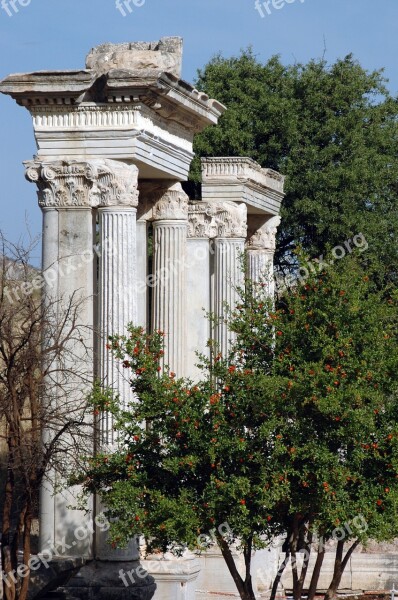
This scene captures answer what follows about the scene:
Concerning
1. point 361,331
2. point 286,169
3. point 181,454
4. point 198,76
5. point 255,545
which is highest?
point 198,76

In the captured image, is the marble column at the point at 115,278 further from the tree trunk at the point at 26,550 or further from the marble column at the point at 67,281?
the tree trunk at the point at 26,550

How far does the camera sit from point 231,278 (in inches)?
1287

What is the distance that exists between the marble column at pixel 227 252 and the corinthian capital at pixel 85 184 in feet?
29.0

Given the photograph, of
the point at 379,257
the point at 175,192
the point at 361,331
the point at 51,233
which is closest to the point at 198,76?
the point at 379,257

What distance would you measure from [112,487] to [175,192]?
801cm

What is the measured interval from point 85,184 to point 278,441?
6369 millimetres

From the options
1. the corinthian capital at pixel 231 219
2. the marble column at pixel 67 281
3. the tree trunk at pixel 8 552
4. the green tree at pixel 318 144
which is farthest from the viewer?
the green tree at pixel 318 144

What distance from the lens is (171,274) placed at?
89.0 feet

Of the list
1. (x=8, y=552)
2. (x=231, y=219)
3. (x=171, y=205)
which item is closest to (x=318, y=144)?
(x=231, y=219)

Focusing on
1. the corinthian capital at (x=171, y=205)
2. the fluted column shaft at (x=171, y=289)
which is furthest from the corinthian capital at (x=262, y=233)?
the corinthian capital at (x=171, y=205)

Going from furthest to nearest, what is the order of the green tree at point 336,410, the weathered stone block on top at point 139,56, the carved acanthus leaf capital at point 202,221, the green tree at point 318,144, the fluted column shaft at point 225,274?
1. the green tree at point 318,144
2. the fluted column shaft at point 225,274
3. the carved acanthus leaf capital at point 202,221
4. the weathered stone block on top at point 139,56
5. the green tree at point 336,410

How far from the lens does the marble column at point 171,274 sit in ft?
88.9

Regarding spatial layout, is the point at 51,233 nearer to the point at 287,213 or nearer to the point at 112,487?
the point at 112,487

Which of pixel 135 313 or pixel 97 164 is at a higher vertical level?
pixel 97 164
